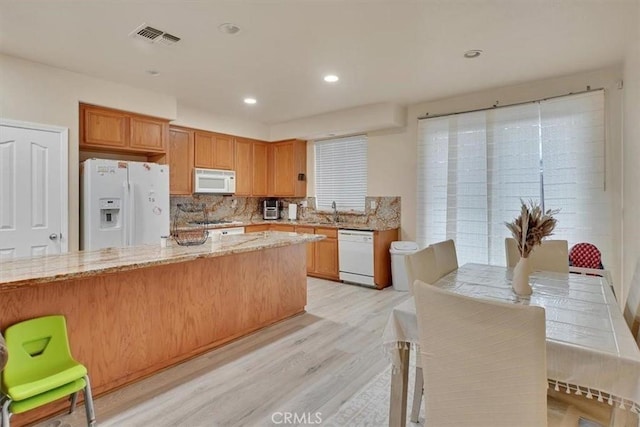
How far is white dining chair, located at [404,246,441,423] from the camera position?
1973 millimetres

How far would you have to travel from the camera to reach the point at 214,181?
5289 millimetres

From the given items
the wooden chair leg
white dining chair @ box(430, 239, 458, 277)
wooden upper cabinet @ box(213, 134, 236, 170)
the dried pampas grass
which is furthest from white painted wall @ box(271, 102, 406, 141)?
the wooden chair leg

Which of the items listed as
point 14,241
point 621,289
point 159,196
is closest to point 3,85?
point 14,241

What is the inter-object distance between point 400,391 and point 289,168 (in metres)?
4.84

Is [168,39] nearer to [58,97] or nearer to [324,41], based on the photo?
[324,41]

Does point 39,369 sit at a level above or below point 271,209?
below

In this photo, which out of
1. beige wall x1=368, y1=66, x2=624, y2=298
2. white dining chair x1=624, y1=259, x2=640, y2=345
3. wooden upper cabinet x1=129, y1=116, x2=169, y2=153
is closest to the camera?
white dining chair x1=624, y1=259, x2=640, y2=345

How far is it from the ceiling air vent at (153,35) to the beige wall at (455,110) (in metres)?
3.27

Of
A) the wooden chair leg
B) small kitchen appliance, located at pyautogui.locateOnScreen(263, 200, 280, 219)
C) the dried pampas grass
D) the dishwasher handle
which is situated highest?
small kitchen appliance, located at pyautogui.locateOnScreen(263, 200, 280, 219)

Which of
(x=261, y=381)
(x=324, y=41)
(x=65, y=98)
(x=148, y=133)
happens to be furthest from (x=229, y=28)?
(x=261, y=381)

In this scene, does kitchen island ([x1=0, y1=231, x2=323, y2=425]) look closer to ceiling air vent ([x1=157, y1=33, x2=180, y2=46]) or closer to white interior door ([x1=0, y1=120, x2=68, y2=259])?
white interior door ([x1=0, y1=120, x2=68, y2=259])

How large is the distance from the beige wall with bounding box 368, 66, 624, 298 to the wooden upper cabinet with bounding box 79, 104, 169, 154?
121 inches

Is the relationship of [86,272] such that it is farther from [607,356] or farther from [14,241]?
[607,356]

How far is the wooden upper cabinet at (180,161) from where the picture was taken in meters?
4.88
